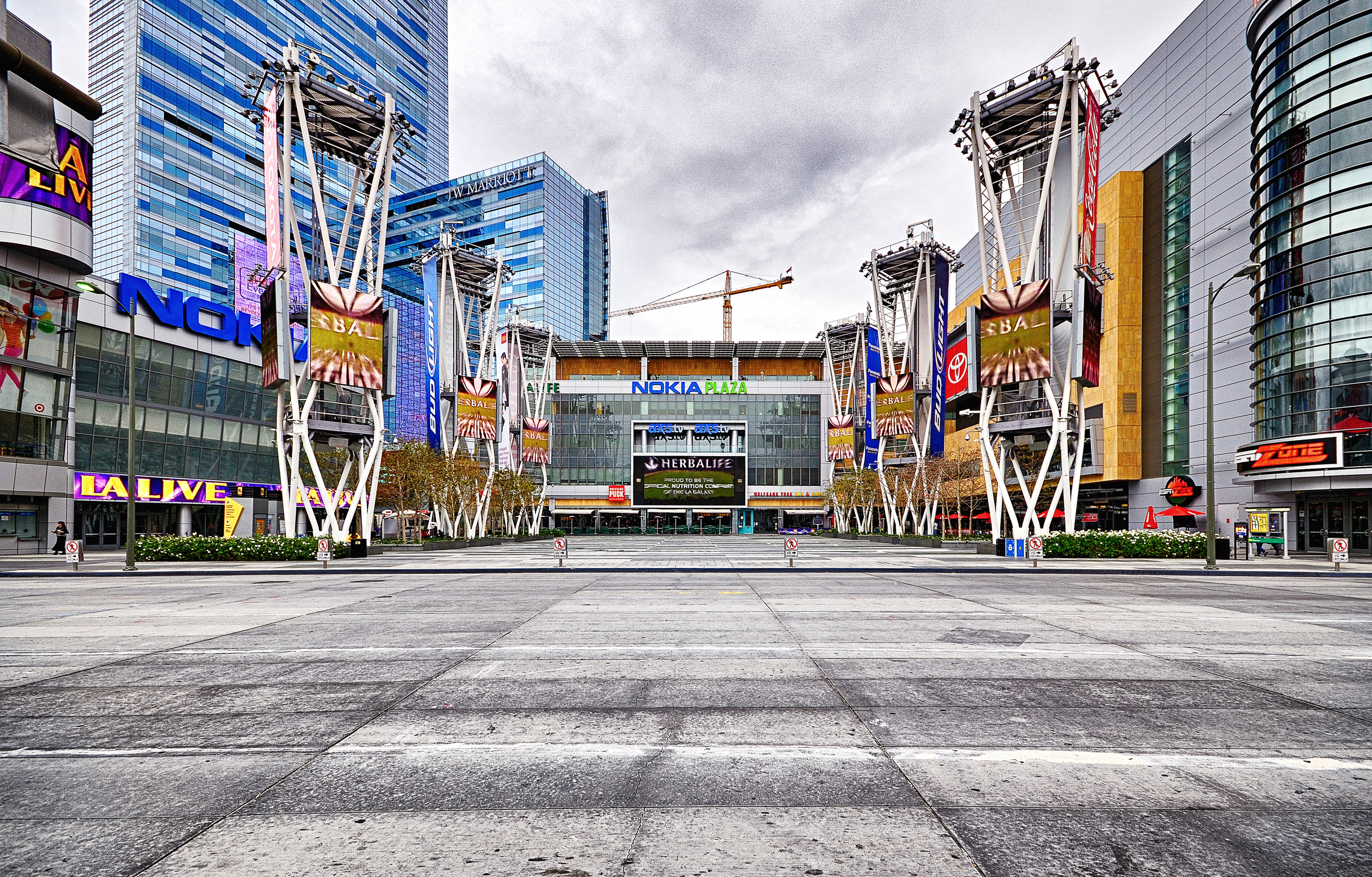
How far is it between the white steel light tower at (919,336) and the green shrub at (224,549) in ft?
123

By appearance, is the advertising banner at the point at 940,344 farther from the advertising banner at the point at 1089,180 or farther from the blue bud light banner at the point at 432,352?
the blue bud light banner at the point at 432,352

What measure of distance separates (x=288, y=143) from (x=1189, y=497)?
215 ft

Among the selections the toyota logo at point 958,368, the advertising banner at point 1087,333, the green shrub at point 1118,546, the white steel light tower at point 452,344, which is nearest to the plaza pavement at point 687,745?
the green shrub at point 1118,546

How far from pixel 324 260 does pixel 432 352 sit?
11.9m

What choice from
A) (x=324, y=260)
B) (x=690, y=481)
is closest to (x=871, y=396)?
(x=324, y=260)

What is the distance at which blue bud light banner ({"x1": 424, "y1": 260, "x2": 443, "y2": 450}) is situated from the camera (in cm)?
4950

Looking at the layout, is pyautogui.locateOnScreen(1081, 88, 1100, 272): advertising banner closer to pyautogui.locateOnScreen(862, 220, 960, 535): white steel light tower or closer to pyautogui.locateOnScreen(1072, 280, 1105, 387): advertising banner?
pyautogui.locateOnScreen(1072, 280, 1105, 387): advertising banner

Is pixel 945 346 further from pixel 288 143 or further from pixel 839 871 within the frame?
pixel 839 871

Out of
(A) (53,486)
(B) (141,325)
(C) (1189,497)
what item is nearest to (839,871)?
(A) (53,486)

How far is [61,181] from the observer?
39.6m

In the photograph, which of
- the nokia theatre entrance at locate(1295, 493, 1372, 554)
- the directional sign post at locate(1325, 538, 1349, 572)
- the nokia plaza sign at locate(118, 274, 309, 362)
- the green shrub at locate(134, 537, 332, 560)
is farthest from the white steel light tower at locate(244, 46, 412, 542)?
the nokia theatre entrance at locate(1295, 493, 1372, 554)

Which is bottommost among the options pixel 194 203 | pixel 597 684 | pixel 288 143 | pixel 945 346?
pixel 597 684

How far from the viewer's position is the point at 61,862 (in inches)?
160

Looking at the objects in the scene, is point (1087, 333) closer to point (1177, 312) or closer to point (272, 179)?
point (1177, 312)
